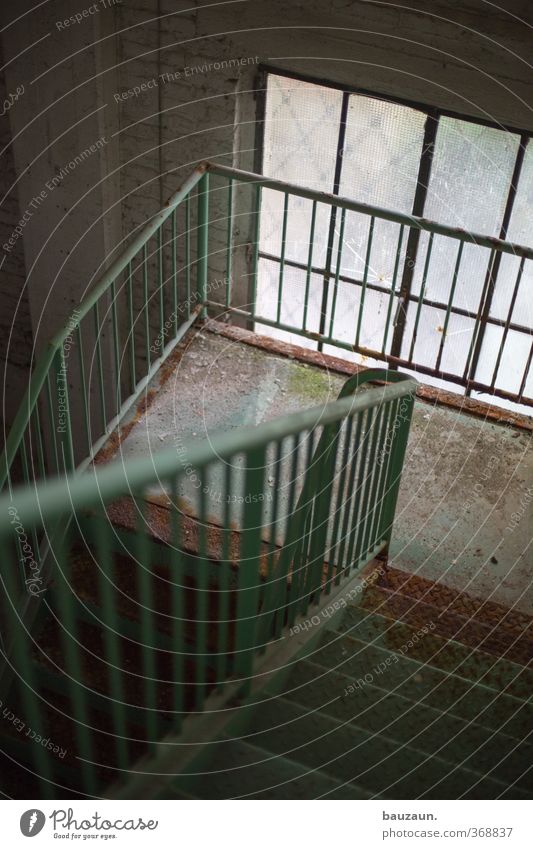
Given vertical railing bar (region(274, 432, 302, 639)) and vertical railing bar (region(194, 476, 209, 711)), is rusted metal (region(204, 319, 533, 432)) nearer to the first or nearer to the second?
vertical railing bar (region(274, 432, 302, 639))

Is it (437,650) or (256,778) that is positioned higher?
(437,650)

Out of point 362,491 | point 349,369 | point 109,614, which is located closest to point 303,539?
point 362,491

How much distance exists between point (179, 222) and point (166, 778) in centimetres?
395

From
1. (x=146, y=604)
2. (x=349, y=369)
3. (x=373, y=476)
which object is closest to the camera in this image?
(x=146, y=604)

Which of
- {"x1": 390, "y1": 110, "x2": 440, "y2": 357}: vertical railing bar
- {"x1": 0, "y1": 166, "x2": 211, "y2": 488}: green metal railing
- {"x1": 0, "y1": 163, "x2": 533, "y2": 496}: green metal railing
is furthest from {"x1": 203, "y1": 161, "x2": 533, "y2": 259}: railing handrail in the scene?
{"x1": 390, "y1": 110, "x2": 440, "y2": 357}: vertical railing bar

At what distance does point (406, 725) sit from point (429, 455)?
1.80 meters

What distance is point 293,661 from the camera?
324cm

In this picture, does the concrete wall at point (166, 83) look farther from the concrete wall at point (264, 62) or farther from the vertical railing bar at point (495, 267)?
the vertical railing bar at point (495, 267)

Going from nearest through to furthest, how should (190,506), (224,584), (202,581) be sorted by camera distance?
(202,581), (224,584), (190,506)

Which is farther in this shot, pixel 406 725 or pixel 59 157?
pixel 59 157

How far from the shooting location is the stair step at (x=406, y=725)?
10.3 ft

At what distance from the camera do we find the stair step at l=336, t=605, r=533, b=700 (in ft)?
11.8

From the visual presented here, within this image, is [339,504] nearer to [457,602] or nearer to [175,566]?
[457,602]

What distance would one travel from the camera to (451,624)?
392 cm
